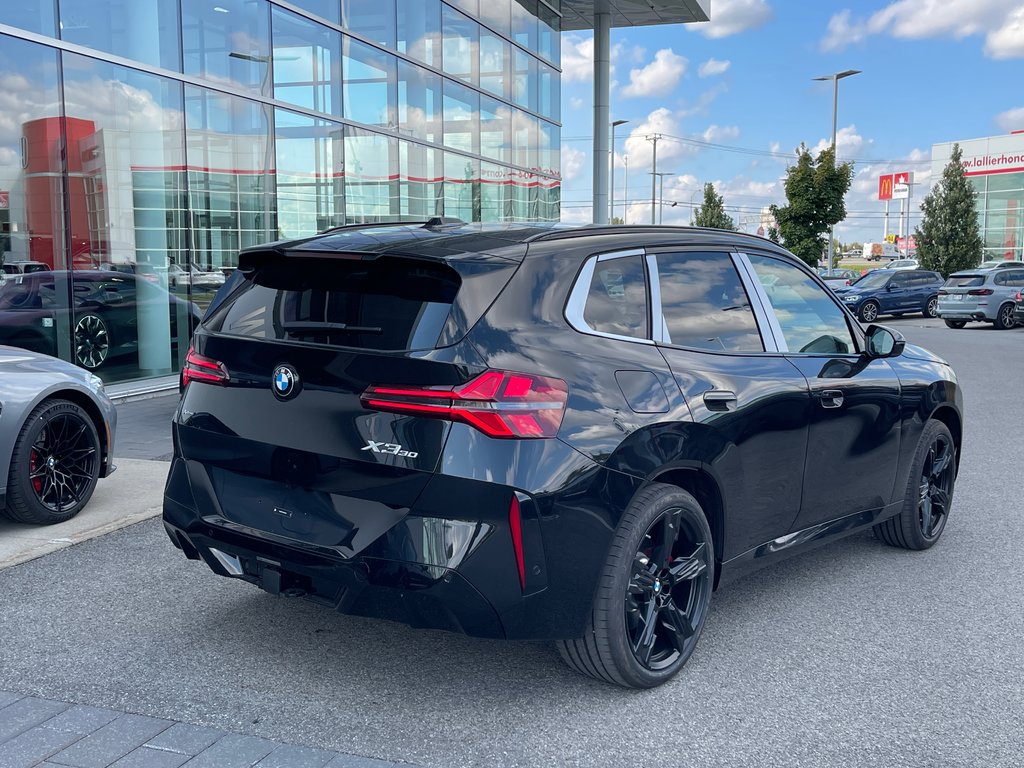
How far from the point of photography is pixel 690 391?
385 cm

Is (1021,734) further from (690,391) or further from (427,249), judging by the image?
(427,249)

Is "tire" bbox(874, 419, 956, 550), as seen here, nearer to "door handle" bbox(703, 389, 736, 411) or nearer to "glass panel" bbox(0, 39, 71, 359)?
"door handle" bbox(703, 389, 736, 411)

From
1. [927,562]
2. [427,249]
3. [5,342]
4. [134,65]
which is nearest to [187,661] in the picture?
[427,249]

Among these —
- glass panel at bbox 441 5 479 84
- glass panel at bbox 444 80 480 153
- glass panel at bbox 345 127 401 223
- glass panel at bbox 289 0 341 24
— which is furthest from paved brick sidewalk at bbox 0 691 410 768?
glass panel at bbox 441 5 479 84

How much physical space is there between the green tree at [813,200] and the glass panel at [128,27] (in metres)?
24.5

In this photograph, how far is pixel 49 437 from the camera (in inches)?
230

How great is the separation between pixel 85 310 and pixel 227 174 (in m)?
3.28

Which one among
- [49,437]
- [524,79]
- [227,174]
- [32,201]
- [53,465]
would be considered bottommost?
[53,465]

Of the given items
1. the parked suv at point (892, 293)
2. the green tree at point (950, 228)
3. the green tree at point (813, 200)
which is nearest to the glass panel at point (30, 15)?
the parked suv at point (892, 293)

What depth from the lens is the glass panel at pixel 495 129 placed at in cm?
2241

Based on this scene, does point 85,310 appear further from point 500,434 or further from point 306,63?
point 500,434

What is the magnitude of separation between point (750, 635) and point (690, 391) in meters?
1.16

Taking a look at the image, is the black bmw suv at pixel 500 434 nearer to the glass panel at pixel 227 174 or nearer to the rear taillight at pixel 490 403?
the rear taillight at pixel 490 403

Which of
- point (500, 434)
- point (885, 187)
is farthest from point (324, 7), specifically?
point (885, 187)
